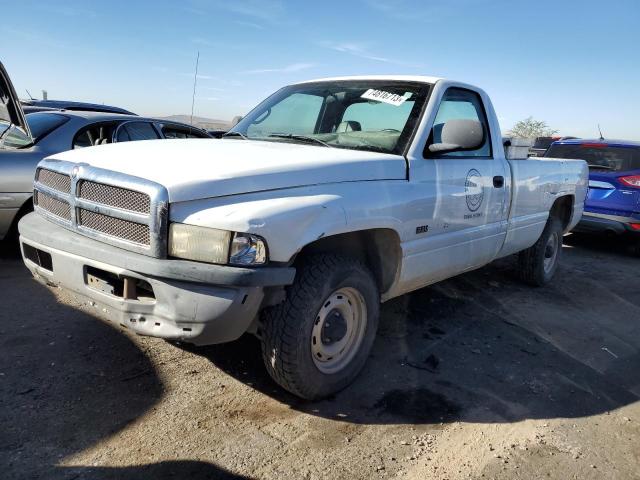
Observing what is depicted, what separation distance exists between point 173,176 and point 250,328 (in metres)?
0.89

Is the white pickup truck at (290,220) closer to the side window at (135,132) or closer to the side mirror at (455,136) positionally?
the side mirror at (455,136)

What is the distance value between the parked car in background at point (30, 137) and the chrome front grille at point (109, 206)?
6.58 ft

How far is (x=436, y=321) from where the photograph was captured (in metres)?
4.46

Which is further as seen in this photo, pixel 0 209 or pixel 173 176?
pixel 0 209

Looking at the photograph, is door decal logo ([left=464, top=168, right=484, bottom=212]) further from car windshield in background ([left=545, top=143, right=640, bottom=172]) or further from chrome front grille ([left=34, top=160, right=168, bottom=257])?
car windshield in background ([left=545, top=143, right=640, bottom=172])

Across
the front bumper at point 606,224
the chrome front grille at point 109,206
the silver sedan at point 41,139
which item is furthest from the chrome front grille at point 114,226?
the front bumper at point 606,224

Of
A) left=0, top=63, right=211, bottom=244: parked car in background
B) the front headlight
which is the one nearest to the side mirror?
the front headlight

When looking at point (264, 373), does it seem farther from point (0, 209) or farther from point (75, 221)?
→ point (0, 209)

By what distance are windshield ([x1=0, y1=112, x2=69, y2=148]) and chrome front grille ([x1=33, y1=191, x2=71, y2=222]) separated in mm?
1934

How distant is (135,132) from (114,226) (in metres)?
3.81

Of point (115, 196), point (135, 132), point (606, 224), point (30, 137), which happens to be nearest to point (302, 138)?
point (115, 196)

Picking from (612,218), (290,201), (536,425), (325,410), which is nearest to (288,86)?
(290,201)

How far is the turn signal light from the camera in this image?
749 cm

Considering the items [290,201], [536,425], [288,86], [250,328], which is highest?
[288,86]
